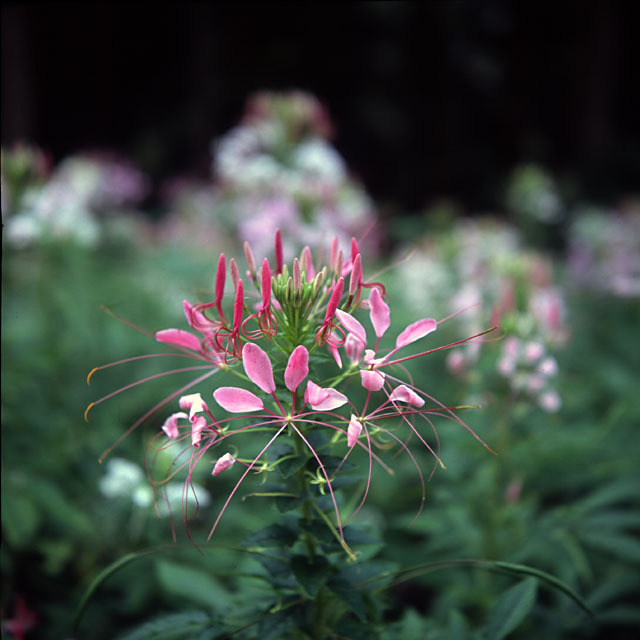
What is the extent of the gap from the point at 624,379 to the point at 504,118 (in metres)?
5.27

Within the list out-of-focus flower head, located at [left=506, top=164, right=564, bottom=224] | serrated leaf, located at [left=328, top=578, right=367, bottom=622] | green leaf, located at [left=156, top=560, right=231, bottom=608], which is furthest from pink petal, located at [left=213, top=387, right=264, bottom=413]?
out-of-focus flower head, located at [left=506, top=164, right=564, bottom=224]

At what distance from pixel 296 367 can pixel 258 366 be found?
0.16 feet

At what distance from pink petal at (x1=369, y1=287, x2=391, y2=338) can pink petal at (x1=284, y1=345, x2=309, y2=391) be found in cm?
11

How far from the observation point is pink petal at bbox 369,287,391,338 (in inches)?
27.7

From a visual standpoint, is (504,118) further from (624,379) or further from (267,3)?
(624,379)

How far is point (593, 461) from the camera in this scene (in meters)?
1.65

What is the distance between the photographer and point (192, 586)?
3.84 ft

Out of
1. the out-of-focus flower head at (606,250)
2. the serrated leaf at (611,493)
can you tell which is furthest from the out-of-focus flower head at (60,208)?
the out-of-focus flower head at (606,250)

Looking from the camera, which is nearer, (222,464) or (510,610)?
(222,464)

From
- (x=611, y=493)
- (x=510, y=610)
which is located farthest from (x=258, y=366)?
(x=611, y=493)

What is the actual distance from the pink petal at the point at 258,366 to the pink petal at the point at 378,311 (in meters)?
0.15

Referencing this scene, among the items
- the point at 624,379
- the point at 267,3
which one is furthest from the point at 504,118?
the point at 624,379

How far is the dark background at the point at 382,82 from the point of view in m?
5.75

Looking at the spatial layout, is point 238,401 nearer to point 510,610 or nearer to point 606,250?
point 510,610
